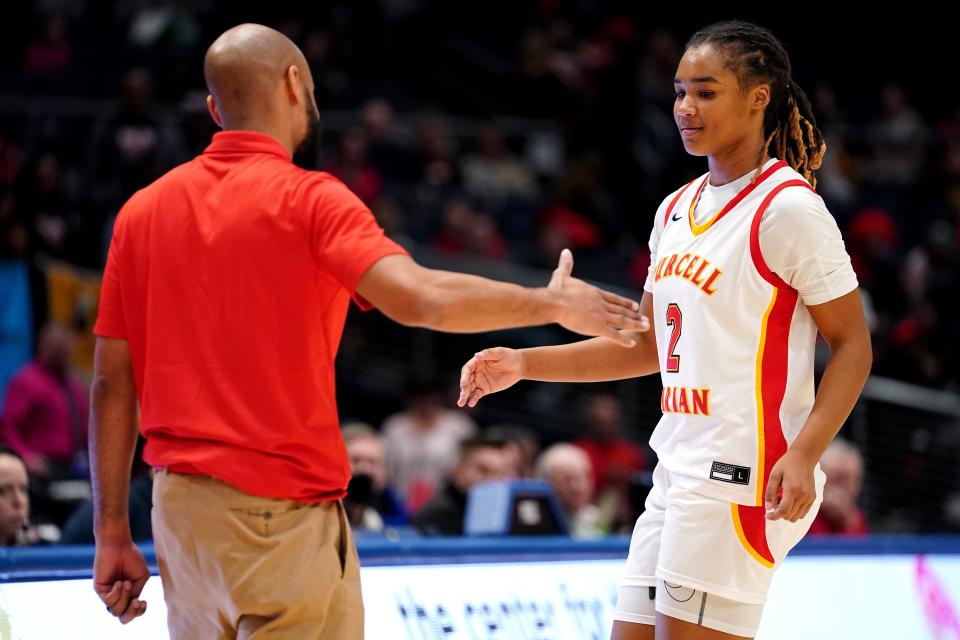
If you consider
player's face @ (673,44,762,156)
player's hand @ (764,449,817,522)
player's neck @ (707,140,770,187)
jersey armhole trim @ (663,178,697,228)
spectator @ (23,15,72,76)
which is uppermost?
spectator @ (23,15,72,76)

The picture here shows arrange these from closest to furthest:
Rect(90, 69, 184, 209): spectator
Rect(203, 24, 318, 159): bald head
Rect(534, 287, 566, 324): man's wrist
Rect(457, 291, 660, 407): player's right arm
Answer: Rect(534, 287, 566, 324): man's wrist
Rect(203, 24, 318, 159): bald head
Rect(457, 291, 660, 407): player's right arm
Rect(90, 69, 184, 209): spectator

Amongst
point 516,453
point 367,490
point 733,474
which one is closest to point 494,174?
point 516,453

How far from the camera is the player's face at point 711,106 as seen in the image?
3.21 meters

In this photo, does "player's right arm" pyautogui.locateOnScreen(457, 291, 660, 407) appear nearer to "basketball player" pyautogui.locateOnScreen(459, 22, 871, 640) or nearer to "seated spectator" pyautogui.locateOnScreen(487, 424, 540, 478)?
Result: "basketball player" pyautogui.locateOnScreen(459, 22, 871, 640)

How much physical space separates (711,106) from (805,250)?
0.44 meters

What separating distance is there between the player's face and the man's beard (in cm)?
A: 89

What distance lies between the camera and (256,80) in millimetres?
3031

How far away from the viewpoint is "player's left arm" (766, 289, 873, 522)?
2.96 m

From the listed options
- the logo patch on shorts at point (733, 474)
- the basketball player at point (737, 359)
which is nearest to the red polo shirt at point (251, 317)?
the basketball player at point (737, 359)

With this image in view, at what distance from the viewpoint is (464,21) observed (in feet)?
50.3

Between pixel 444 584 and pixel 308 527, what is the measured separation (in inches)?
64.6

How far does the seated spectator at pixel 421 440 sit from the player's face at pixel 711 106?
243 inches

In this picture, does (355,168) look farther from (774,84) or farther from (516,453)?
(774,84)

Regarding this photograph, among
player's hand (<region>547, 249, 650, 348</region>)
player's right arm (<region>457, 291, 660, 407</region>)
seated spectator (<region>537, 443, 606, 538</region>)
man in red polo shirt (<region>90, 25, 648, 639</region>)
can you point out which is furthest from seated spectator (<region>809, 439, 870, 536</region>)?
man in red polo shirt (<region>90, 25, 648, 639</region>)
